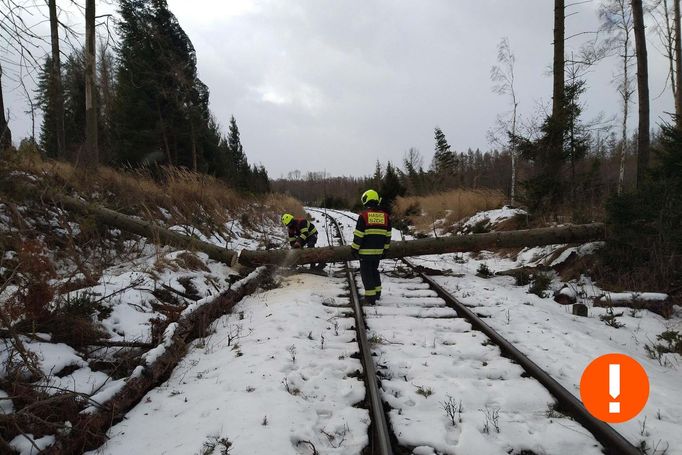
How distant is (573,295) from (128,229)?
8699mm

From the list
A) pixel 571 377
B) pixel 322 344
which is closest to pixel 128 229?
pixel 322 344

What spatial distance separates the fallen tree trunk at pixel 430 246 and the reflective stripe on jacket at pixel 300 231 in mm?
773

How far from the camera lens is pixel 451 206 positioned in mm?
18703

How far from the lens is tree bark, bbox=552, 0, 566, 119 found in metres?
12.2

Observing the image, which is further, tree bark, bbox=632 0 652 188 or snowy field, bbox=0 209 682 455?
tree bark, bbox=632 0 652 188

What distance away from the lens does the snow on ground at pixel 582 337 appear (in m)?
2.99

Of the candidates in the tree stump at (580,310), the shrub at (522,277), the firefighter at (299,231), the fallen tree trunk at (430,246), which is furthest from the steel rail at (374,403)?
the firefighter at (299,231)

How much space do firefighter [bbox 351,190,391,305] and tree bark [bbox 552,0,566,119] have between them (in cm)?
850

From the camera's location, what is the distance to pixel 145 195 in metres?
11.1

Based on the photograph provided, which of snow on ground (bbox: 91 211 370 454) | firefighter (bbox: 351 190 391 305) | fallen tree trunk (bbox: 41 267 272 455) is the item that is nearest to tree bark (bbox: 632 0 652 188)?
firefighter (bbox: 351 190 391 305)

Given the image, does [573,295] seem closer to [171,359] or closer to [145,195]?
[171,359]

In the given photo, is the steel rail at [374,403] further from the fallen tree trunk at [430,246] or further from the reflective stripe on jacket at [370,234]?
the fallen tree trunk at [430,246]

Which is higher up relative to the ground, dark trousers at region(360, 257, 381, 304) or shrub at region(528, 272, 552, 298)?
dark trousers at region(360, 257, 381, 304)

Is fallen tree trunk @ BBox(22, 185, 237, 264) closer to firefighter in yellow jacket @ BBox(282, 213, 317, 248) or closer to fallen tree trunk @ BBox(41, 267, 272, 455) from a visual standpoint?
firefighter in yellow jacket @ BBox(282, 213, 317, 248)
